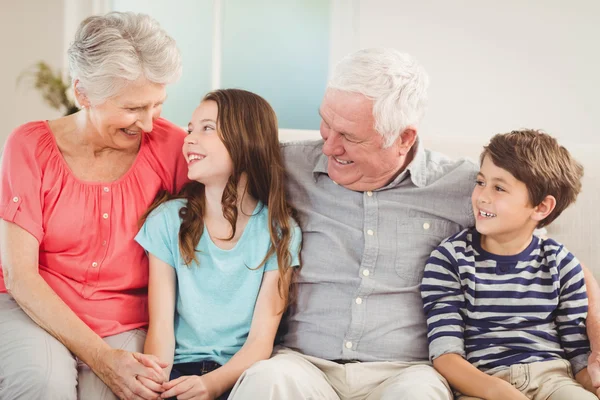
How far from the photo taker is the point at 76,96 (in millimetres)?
1852

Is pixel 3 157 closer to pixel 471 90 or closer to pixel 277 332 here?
pixel 277 332

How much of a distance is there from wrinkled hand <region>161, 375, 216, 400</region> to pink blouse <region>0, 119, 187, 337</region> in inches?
11.2

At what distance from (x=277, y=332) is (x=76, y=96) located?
841 millimetres

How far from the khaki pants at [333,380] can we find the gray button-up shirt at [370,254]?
4cm

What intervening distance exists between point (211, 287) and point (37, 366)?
47 centimetres

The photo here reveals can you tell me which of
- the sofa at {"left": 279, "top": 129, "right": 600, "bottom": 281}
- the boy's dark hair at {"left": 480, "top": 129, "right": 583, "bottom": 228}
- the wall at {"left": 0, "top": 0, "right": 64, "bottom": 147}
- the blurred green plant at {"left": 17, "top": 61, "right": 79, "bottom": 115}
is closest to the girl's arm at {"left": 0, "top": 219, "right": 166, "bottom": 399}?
the boy's dark hair at {"left": 480, "top": 129, "right": 583, "bottom": 228}

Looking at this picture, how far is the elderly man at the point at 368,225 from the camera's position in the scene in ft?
5.95

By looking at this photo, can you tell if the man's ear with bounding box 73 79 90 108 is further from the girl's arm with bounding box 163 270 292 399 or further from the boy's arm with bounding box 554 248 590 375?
the boy's arm with bounding box 554 248 590 375

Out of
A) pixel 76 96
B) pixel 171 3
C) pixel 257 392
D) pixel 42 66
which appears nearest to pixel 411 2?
pixel 171 3

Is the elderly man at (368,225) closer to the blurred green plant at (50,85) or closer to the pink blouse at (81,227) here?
the pink blouse at (81,227)

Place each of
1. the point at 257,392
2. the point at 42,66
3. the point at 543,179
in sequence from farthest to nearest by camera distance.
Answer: the point at 42,66, the point at 543,179, the point at 257,392

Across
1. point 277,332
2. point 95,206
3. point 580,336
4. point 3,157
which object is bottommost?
point 277,332

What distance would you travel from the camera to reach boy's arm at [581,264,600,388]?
64.8 inches

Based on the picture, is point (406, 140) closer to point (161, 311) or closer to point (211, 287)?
point (211, 287)
